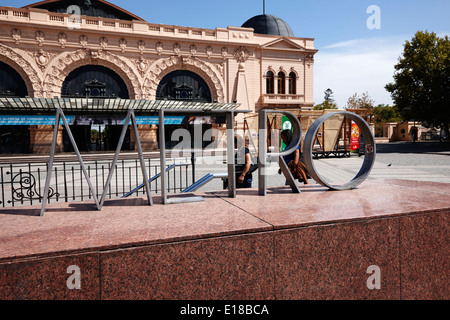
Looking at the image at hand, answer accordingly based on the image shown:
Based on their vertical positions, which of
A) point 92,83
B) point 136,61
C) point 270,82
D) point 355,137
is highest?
point 136,61

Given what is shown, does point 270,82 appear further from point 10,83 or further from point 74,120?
point 10,83

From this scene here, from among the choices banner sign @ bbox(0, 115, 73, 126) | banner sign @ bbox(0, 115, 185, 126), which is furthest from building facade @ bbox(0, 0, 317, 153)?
banner sign @ bbox(0, 115, 185, 126)

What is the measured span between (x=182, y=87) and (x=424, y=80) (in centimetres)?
2495

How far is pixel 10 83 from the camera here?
82.7 ft

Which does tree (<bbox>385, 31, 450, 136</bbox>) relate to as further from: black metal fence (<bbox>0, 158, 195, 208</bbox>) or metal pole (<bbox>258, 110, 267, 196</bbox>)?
metal pole (<bbox>258, 110, 267, 196</bbox>)

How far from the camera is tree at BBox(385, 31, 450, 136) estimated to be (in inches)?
1126

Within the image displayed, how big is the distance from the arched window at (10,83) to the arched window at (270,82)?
23.8 m

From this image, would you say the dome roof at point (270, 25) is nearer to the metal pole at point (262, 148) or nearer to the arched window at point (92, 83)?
the arched window at point (92, 83)

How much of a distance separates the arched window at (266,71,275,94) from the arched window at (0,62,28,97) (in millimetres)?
23779

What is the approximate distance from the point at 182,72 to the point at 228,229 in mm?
29395

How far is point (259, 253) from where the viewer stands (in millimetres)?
2605

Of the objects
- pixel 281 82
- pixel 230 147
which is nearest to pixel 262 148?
pixel 230 147

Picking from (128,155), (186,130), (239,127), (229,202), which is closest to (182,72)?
(186,130)
